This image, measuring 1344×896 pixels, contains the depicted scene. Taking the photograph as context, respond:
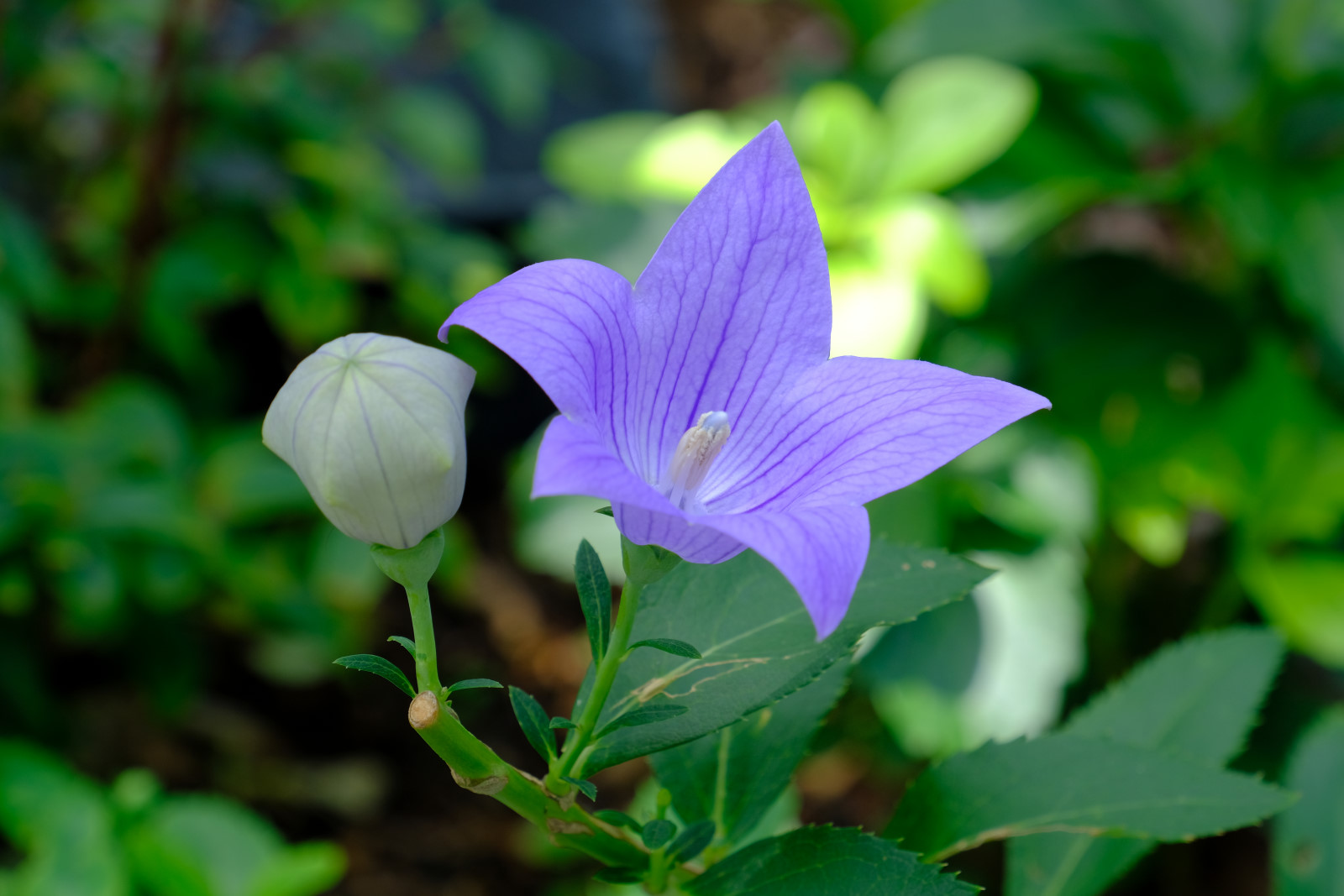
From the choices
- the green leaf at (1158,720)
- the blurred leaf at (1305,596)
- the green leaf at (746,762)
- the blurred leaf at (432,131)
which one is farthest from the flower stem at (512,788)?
the blurred leaf at (432,131)

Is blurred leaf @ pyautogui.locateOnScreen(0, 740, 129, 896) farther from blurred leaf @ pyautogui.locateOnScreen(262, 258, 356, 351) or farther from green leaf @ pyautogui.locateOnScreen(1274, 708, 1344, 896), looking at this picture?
green leaf @ pyautogui.locateOnScreen(1274, 708, 1344, 896)

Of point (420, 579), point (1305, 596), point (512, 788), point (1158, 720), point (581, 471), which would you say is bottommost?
point (1305, 596)

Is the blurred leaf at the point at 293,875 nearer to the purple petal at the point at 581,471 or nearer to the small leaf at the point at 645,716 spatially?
the small leaf at the point at 645,716

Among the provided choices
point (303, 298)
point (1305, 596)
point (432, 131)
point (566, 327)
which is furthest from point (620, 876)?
point (432, 131)

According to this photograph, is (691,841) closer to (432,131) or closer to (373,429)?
(373,429)

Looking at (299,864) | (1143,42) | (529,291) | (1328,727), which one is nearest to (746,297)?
(529,291)

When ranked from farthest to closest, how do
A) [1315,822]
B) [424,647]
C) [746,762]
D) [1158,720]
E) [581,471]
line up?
[1315,822]
[1158,720]
[746,762]
[424,647]
[581,471]

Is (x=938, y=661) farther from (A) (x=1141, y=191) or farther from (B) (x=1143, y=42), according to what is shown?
(B) (x=1143, y=42)
